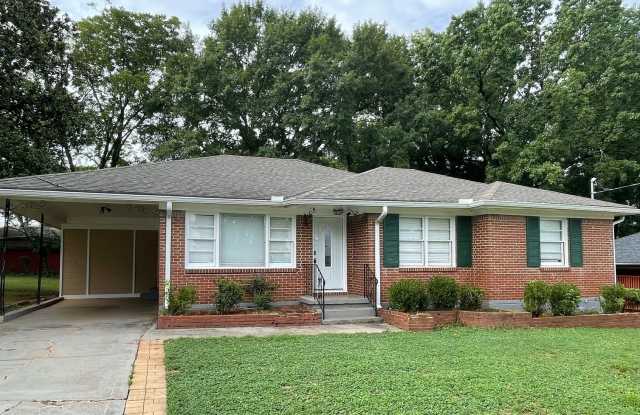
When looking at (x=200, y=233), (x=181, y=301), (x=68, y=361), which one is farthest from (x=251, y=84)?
(x=68, y=361)

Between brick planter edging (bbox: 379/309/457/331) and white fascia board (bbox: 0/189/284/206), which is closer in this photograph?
white fascia board (bbox: 0/189/284/206)

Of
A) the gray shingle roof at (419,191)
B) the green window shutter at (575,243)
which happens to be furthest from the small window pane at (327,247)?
the green window shutter at (575,243)

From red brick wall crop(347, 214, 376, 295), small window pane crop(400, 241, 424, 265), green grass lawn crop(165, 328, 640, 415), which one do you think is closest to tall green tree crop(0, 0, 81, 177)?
red brick wall crop(347, 214, 376, 295)

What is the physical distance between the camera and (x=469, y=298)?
39.5 ft

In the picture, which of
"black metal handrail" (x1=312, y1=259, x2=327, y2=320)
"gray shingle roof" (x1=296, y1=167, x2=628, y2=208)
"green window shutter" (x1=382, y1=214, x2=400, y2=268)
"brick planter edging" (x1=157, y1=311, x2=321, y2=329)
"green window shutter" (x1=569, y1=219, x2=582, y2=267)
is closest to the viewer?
"brick planter edging" (x1=157, y1=311, x2=321, y2=329)

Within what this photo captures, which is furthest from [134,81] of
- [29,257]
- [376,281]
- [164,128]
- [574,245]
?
[574,245]

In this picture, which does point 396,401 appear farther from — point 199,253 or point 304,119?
point 304,119

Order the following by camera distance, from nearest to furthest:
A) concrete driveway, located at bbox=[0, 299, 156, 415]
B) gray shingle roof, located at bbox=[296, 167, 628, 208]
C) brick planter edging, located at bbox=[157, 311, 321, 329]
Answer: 1. concrete driveway, located at bbox=[0, 299, 156, 415]
2. brick planter edging, located at bbox=[157, 311, 321, 329]
3. gray shingle roof, located at bbox=[296, 167, 628, 208]

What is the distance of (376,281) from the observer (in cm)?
1222

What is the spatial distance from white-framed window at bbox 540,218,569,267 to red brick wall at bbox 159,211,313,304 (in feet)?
20.1

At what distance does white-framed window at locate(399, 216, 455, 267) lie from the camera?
12.9m

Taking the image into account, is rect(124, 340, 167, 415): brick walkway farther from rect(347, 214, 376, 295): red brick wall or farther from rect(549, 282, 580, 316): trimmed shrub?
rect(549, 282, 580, 316): trimmed shrub

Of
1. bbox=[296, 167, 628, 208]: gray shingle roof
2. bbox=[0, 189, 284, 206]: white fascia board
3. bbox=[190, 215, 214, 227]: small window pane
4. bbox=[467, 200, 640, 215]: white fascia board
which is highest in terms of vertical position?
bbox=[296, 167, 628, 208]: gray shingle roof

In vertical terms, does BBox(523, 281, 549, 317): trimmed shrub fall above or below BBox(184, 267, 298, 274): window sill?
below
